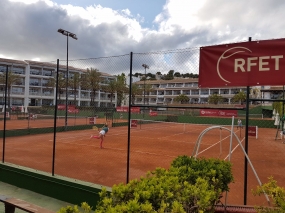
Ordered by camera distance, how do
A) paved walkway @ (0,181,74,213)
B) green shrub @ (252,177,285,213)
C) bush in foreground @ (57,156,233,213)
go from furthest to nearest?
paved walkway @ (0,181,74,213), green shrub @ (252,177,285,213), bush in foreground @ (57,156,233,213)

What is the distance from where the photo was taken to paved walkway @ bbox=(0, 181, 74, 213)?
5641mm

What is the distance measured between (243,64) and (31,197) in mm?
5588

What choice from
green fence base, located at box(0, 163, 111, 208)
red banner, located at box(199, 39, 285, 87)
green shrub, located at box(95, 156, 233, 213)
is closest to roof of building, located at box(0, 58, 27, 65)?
green fence base, located at box(0, 163, 111, 208)

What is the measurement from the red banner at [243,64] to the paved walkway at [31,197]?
4109 mm

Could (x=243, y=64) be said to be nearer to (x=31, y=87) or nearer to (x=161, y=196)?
(x=161, y=196)

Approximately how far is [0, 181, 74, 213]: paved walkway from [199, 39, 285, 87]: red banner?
162 inches

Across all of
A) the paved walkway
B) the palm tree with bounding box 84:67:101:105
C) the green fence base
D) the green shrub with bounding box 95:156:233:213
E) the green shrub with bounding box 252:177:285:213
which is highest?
the palm tree with bounding box 84:67:101:105

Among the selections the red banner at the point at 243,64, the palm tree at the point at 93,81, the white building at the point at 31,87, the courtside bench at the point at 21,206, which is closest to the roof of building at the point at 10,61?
the white building at the point at 31,87

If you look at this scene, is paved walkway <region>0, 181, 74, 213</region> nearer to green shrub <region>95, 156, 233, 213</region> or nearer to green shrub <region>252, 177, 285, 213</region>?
green shrub <region>95, 156, 233, 213</region>

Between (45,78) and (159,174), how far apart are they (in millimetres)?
59767

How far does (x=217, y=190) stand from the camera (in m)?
3.19

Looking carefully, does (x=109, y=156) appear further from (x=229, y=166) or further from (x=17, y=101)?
(x=17, y=101)

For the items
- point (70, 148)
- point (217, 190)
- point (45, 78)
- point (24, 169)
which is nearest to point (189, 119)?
point (70, 148)

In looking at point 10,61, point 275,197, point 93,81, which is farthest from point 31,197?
point 10,61
